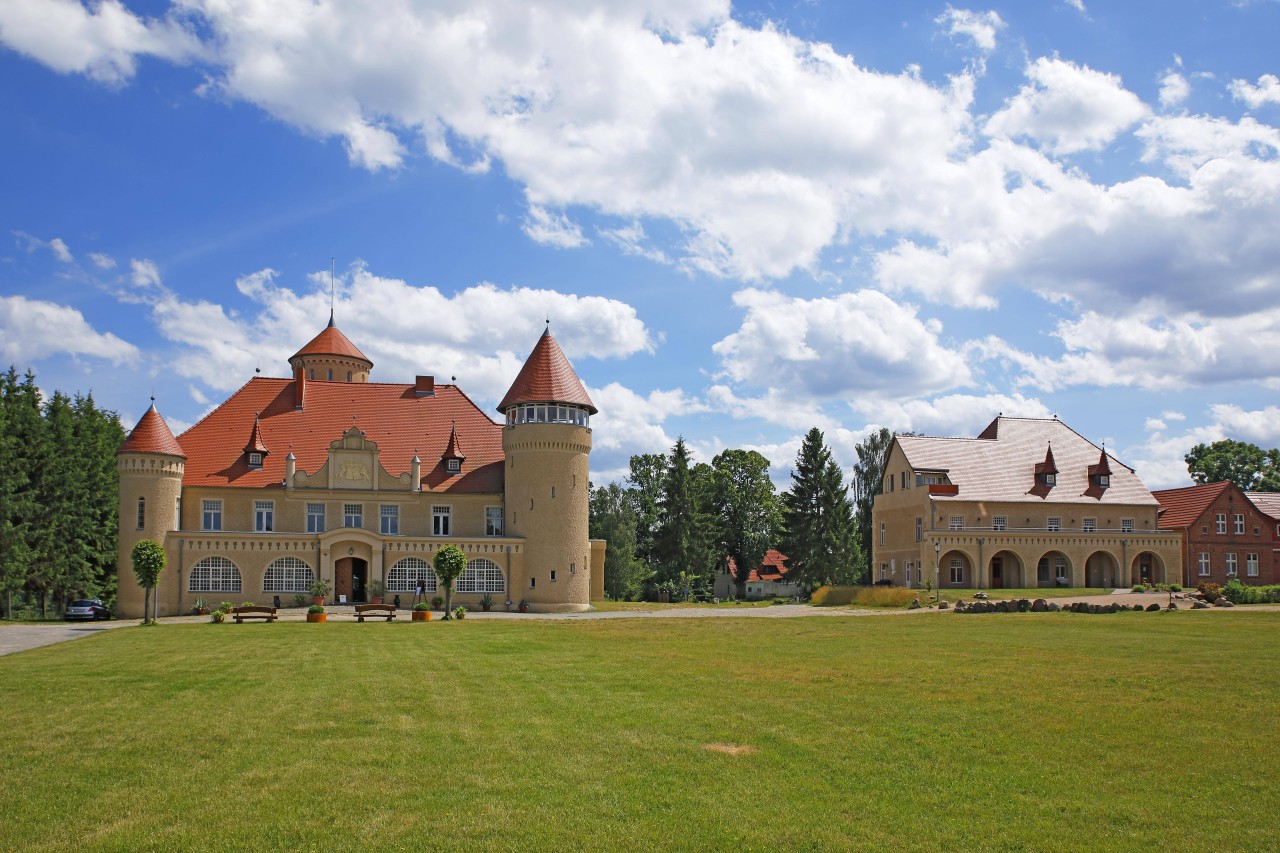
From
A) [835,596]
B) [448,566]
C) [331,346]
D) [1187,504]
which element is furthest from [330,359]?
[1187,504]

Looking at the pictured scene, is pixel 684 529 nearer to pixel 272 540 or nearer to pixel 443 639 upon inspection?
pixel 272 540

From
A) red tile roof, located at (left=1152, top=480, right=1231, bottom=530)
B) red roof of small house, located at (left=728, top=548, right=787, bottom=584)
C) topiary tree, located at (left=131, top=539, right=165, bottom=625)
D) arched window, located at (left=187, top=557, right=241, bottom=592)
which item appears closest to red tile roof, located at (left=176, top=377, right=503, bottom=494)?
arched window, located at (left=187, top=557, right=241, bottom=592)

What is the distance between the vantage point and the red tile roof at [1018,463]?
66.8m

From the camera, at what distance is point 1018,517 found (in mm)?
66562

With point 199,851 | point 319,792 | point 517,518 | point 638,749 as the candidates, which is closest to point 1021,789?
point 638,749

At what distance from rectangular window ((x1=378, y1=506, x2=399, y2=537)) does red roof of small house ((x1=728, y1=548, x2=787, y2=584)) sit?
43.9 m

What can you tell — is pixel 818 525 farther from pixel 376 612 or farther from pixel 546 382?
pixel 376 612

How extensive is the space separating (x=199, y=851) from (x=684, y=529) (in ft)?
220

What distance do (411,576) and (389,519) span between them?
3.74 metres

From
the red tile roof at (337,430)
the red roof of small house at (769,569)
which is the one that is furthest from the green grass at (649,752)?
the red roof of small house at (769,569)

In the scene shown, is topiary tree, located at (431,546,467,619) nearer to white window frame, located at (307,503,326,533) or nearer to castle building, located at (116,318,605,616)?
castle building, located at (116,318,605,616)

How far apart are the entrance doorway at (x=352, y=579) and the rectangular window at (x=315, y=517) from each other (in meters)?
2.53

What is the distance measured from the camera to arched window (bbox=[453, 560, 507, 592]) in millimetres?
53000

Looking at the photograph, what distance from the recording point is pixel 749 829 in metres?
9.22
